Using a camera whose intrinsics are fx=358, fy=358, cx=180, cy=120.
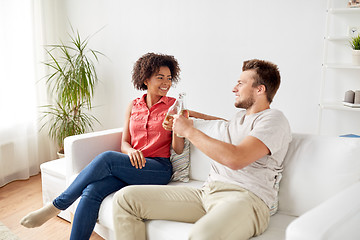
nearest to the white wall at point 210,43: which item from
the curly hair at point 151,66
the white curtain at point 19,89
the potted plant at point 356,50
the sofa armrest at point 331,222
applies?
the potted plant at point 356,50

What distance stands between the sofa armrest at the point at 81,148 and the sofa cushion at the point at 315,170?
1.16 meters

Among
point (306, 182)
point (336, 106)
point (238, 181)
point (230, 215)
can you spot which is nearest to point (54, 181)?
point (238, 181)

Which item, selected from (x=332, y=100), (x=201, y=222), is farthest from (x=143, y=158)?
(x=332, y=100)

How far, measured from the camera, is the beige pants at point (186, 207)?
1.44 m

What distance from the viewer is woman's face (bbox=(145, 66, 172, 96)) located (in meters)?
2.21

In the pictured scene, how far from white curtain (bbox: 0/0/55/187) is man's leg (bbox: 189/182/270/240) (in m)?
2.34

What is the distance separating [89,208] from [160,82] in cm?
85

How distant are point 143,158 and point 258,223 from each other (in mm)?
770

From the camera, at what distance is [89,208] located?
6.04 ft

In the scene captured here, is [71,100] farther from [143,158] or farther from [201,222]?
[201,222]

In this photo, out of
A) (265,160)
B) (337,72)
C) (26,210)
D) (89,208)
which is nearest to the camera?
(265,160)

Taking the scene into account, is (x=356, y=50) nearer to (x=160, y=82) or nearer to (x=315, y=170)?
(x=315, y=170)

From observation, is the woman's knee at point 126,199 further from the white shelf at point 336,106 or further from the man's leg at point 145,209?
the white shelf at point 336,106

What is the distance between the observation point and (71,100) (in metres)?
3.30
